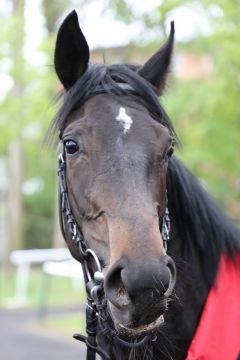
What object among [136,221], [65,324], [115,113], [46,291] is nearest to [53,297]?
[46,291]

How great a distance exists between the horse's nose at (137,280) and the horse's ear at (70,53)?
4.68ft

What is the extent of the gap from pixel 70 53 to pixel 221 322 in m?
1.91

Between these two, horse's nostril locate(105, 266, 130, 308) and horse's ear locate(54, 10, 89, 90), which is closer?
horse's nostril locate(105, 266, 130, 308)

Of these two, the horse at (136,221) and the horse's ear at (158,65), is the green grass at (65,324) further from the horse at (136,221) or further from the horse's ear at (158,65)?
the horse's ear at (158,65)

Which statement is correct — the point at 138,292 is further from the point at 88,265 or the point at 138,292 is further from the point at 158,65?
the point at 158,65

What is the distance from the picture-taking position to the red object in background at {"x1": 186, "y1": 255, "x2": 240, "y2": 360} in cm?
363

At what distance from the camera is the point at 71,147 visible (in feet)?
11.3

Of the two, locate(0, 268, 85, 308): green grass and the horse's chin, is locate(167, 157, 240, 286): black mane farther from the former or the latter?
locate(0, 268, 85, 308): green grass

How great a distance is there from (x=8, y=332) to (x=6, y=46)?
24.3 ft

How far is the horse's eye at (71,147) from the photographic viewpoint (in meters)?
3.41

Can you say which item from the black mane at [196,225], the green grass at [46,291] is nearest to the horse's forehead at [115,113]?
the black mane at [196,225]

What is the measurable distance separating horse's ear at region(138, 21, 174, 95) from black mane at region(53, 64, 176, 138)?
181 mm

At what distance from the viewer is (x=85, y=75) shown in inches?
144

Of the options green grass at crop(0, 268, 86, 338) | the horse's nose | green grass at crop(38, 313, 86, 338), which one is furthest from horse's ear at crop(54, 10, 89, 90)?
green grass at crop(38, 313, 86, 338)
